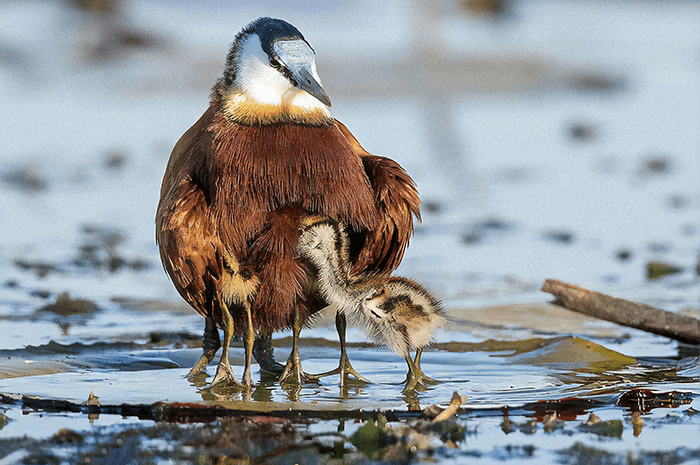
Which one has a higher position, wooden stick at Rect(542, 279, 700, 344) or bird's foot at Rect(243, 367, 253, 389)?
wooden stick at Rect(542, 279, 700, 344)

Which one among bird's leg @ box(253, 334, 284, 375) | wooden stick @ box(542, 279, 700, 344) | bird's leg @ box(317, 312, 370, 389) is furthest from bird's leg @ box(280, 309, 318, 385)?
wooden stick @ box(542, 279, 700, 344)

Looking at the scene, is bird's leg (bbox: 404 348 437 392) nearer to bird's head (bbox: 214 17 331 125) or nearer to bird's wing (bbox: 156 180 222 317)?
bird's wing (bbox: 156 180 222 317)

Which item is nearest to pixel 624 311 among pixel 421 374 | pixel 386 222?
pixel 421 374

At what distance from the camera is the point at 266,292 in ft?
16.8

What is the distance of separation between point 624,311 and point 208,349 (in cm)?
205

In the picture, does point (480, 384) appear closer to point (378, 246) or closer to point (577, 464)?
point (378, 246)

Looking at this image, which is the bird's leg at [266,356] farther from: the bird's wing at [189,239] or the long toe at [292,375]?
the bird's wing at [189,239]

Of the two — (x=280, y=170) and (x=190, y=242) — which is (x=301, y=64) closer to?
(x=280, y=170)

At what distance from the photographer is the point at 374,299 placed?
5148 millimetres

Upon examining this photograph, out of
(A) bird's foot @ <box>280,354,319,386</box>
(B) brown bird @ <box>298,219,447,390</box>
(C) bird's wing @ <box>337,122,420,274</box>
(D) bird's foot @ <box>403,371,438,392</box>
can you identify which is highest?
(C) bird's wing @ <box>337,122,420,274</box>

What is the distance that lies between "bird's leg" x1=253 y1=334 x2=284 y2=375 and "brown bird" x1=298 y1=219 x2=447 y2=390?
71 cm

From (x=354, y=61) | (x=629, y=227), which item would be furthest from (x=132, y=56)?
(x=629, y=227)

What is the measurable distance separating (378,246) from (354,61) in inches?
331

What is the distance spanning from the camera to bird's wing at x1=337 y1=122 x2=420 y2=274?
5.25 meters
